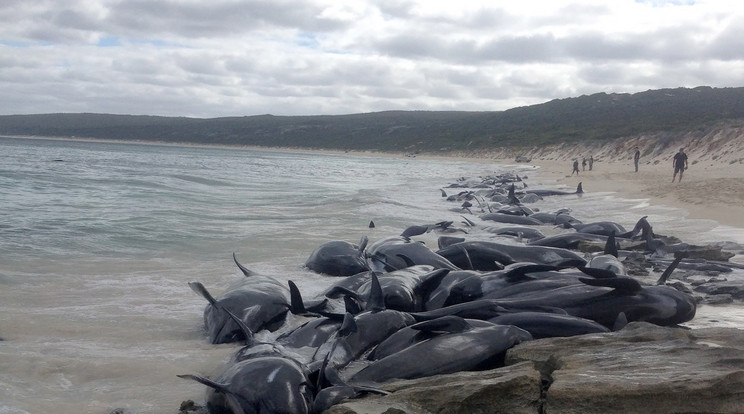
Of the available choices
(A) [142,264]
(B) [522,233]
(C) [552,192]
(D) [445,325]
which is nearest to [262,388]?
(D) [445,325]

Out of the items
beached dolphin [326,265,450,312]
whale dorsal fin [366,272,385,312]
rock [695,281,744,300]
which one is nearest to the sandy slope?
rock [695,281,744,300]

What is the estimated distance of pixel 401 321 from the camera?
5.30 metres

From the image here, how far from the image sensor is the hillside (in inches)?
2399

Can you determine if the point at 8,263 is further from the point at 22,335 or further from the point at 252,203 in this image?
the point at 252,203

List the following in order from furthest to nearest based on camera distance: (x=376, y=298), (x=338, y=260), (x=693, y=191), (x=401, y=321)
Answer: (x=693, y=191) < (x=338, y=260) < (x=376, y=298) < (x=401, y=321)

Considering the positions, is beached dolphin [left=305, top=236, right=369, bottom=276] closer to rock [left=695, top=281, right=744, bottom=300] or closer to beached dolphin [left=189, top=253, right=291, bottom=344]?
beached dolphin [left=189, top=253, right=291, bottom=344]

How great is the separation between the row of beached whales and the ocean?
0.38m

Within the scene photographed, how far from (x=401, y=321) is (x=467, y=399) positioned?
1.65 meters

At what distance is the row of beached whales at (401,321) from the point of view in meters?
4.09

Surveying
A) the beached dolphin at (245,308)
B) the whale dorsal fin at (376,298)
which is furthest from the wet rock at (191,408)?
the whale dorsal fin at (376,298)

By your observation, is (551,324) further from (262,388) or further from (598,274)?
(262,388)

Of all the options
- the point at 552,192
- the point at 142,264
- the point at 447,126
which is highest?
the point at 447,126

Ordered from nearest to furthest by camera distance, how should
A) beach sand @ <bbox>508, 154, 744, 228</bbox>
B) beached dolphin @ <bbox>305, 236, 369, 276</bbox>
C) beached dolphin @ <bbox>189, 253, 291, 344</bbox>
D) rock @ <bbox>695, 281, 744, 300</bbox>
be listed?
beached dolphin @ <bbox>189, 253, 291, 344</bbox>, rock @ <bbox>695, 281, 744, 300</bbox>, beached dolphin @ <bbox>305, 236, 369, 276</bbox>, beach sand @ <bbox>508, 154, 744, 228</bbox>

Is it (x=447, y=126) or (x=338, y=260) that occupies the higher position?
(x=447, y=126)
